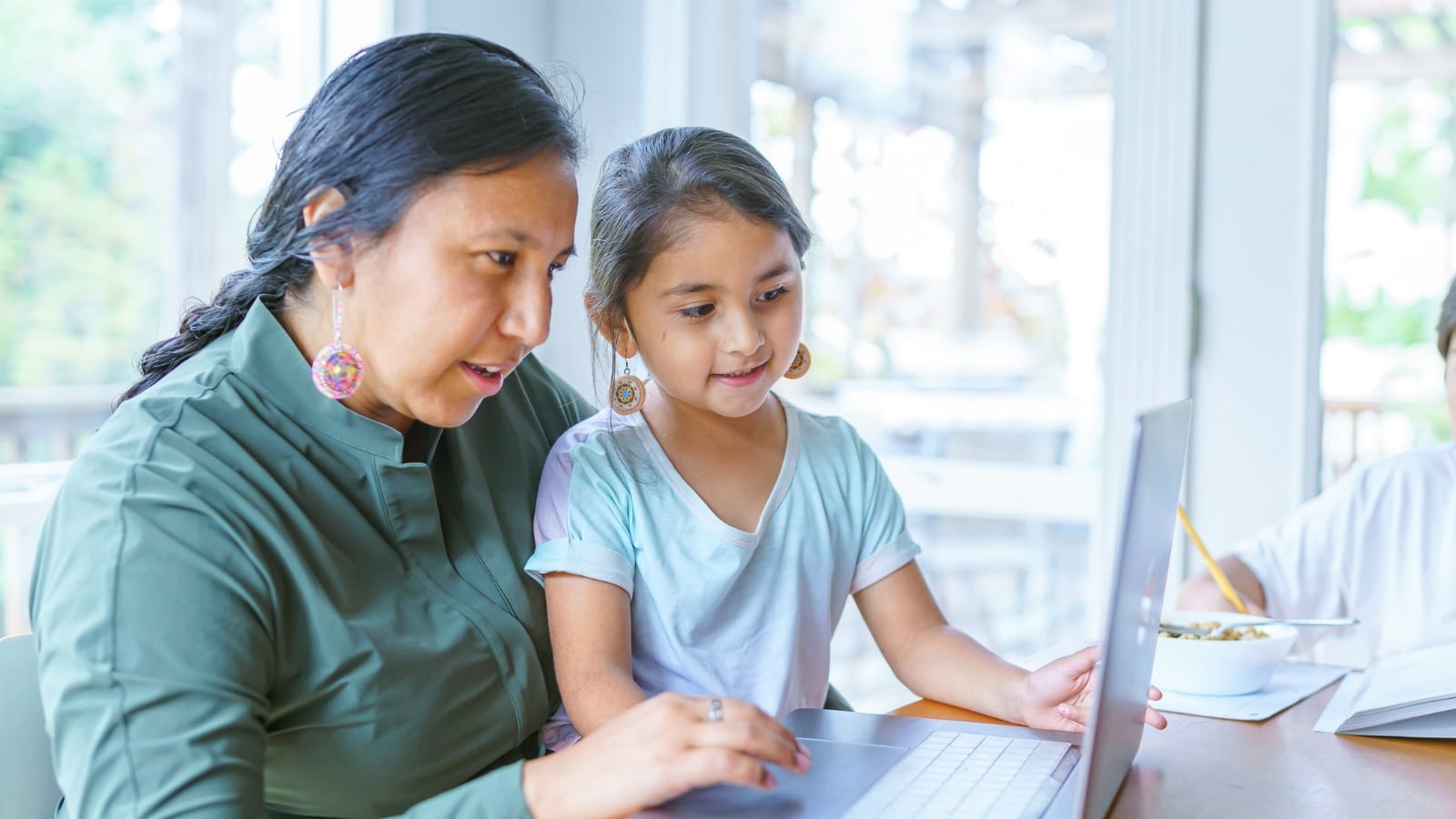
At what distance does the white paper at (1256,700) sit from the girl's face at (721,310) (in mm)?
519

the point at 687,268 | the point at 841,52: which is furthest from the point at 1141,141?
the point at 687,268

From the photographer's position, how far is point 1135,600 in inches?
32.5

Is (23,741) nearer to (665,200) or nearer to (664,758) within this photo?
(664,758)

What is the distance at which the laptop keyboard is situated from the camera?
90 cm

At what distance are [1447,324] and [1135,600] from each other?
1158 millimetres

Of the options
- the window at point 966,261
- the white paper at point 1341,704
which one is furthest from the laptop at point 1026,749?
the window at point 966,261

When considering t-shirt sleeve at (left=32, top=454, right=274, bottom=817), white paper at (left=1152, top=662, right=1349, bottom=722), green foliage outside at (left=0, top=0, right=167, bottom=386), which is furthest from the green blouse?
green foliage outside at (left=0, top=0, right=167, bottom=386)

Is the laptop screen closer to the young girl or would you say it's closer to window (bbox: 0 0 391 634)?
the young girl

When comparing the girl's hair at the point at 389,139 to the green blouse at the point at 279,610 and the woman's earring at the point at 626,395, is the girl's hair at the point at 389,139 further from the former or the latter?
the woman's earring at the point at 626,395

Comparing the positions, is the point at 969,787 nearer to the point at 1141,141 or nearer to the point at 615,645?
the point at 615,645

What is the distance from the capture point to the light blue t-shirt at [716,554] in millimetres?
1283

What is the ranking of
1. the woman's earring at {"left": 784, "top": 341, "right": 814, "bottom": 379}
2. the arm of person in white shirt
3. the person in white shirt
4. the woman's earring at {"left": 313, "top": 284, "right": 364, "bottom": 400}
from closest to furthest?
the woman's earring at {"left": 313, "top": 284, "right": 364, "bottom": 400} < the woman's earring at {"left": 784, "top": 341, "right": 814, "bottom": 379} < the arm of person in white shirt < the person in white shirt

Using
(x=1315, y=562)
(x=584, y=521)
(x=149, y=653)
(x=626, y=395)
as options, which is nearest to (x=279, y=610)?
(x=149, y=653)

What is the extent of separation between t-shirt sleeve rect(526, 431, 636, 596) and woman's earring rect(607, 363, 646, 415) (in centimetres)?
4
